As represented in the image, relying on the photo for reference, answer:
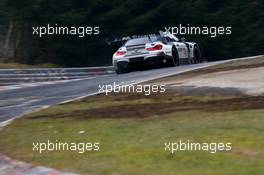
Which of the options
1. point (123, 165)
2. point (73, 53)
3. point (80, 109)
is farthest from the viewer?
point (73, 53)

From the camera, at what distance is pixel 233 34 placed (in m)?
37.6

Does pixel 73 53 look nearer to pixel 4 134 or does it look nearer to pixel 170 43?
pixel 170 43

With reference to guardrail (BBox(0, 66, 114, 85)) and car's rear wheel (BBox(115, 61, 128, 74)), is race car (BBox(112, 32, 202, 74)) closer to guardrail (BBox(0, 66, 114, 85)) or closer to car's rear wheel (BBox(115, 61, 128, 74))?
car's rear wheel (BBox(115, 61, 128, 74))

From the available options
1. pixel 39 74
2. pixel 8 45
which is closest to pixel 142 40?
pixel 39 74

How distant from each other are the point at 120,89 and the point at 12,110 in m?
2.85

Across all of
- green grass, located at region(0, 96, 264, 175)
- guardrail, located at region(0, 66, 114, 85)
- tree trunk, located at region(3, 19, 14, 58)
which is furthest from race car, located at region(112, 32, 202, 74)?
tree trunk, located at region(3, 19, 14, 58)

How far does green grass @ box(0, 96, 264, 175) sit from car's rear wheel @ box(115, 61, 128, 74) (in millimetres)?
11020

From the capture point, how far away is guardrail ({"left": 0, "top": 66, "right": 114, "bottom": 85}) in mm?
23812

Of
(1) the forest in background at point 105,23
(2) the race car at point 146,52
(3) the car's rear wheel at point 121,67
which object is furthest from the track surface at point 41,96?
(1) the forest in background at point 105,23

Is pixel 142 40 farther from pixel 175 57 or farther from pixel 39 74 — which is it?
pixel 39 74

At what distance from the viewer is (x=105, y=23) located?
112 feet

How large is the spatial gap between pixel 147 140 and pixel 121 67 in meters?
14.6

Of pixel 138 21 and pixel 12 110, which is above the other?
pixel 138 21

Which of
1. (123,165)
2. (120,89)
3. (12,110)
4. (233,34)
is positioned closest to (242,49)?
(233,34)
